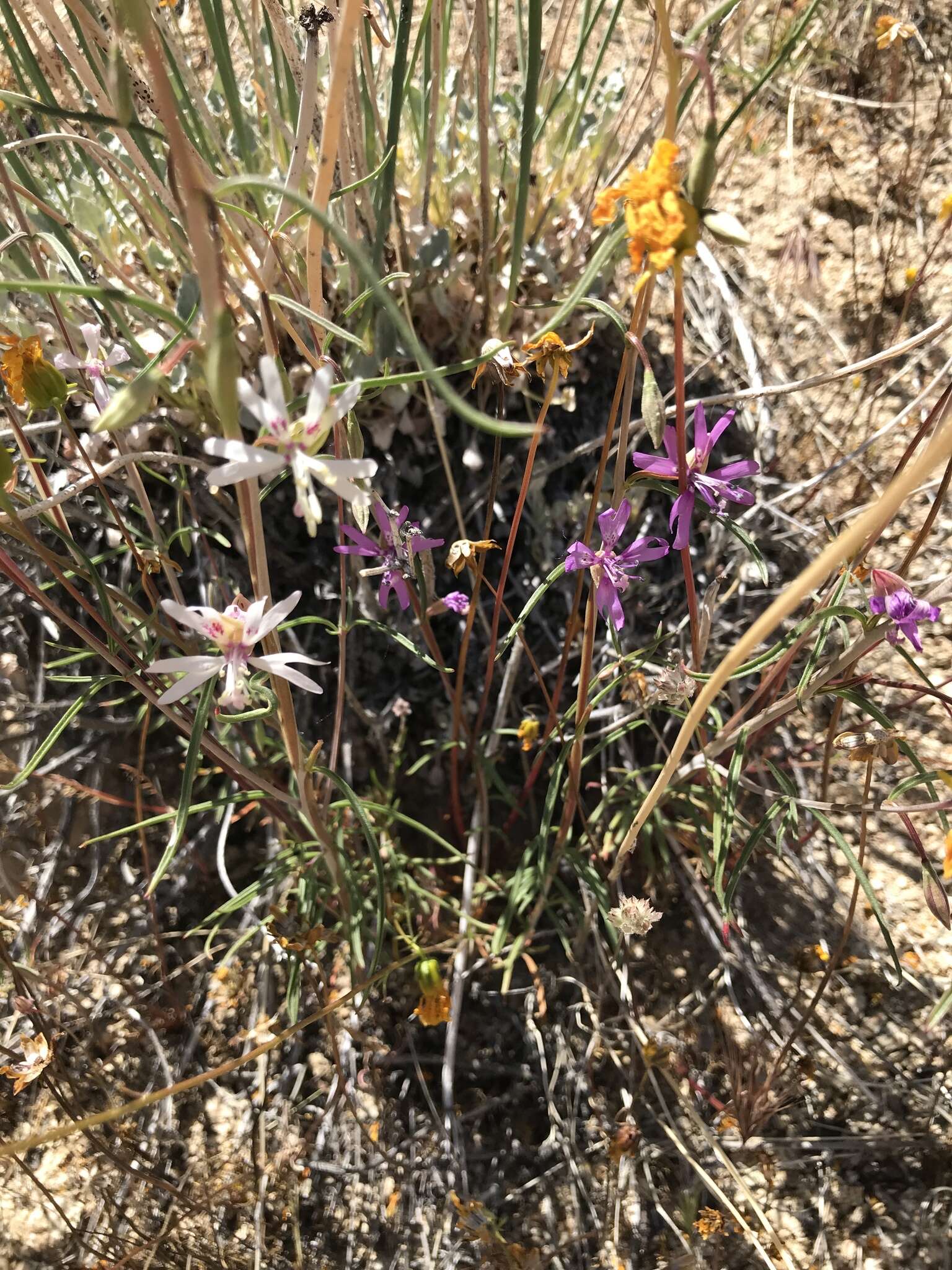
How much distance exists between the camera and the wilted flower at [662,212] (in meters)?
0.64

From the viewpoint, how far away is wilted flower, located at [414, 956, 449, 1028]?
1.26 meters

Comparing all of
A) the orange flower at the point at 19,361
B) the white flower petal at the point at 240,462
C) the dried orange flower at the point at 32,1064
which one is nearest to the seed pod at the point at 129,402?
the white flower petal at the point at 240,462

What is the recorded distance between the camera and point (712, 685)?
0.71 meters

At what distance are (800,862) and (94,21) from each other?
1840mm

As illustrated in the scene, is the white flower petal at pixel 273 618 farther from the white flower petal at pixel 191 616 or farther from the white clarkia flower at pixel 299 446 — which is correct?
the white clarkia flower at pixel 299 446

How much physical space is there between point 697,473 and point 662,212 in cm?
46

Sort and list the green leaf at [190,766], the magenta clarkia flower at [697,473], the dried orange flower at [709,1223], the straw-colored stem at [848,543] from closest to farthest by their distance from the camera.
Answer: the straw-colored stem at [848,543] → the green leaf at [190,766] → the magenta clarkia flower at [697,473] → the dried orange flower at [709,1223]

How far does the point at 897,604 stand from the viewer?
962mm

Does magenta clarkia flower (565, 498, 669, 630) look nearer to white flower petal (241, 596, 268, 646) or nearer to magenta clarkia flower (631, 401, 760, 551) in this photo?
magenta clarkia flower (631, 401, 760, 551)

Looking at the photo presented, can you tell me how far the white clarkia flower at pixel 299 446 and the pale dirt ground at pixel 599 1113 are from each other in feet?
3.89

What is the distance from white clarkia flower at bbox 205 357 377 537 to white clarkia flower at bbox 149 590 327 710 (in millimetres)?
174

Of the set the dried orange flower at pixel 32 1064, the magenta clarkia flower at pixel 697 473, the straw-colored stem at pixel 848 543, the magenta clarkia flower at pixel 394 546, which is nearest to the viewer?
the straw-colored stem at pixel 848 543

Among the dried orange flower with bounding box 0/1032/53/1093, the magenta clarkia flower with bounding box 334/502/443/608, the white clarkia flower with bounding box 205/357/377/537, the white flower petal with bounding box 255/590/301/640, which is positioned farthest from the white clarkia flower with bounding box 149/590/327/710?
the dried orange flower with bounding box 0/1032/53/1093

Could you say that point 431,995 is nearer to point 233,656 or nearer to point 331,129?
point 233,656
